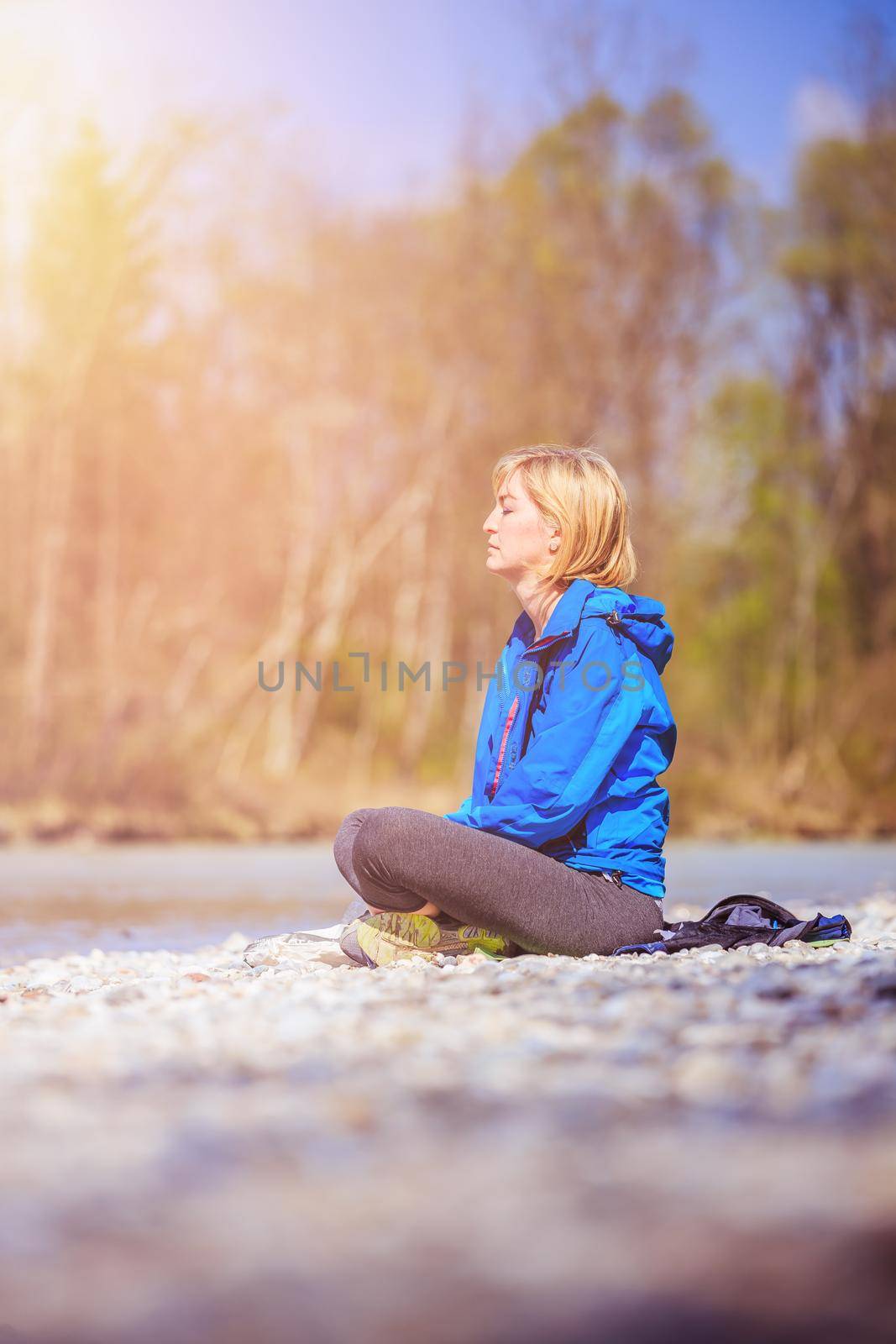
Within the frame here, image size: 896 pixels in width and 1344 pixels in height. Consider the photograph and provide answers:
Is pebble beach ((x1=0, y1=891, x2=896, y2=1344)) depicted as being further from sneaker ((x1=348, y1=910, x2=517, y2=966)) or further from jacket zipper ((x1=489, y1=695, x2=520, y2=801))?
jacket zipper ((x1=489, y1=695, x2=520, y2=801))

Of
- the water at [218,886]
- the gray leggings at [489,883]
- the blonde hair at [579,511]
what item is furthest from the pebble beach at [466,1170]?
the water at [218,886]

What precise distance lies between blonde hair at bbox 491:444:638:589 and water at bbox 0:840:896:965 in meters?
2.16

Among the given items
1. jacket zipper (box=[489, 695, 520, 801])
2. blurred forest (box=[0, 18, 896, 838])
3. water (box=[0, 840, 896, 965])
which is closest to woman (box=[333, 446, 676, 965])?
jacket zipper (box=[489, 695, 520, 801])

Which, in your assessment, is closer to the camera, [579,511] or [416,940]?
[416,940]

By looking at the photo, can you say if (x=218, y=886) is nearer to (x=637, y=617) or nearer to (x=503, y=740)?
(x=503, y=740)

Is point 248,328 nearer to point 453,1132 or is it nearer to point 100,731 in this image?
point 100,731

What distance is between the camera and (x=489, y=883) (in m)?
3.17

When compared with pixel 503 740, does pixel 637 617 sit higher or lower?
higher

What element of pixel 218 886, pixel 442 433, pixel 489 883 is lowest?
pixel 218 886

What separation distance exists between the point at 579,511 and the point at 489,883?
94 cm

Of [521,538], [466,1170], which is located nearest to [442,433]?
[521,538]

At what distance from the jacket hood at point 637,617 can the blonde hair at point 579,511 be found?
0.28ft

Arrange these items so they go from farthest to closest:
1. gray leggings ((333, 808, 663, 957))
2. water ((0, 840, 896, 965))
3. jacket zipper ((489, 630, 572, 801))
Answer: water ((0, 840, 896, 965)) < jacket zipper ((489, 630, 572, 801)) < gray leggings ((333, 808, 663, 957))

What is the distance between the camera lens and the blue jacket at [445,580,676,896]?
10.5 feet
